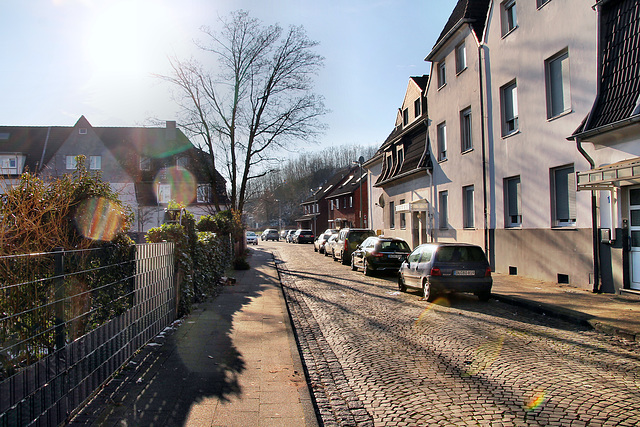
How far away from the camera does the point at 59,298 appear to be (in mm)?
3709

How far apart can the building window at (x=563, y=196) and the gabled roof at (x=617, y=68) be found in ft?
5.48

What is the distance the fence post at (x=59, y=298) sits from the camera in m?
3.66

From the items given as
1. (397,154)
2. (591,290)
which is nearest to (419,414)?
(591,290)

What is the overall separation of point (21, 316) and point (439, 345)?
208 inches

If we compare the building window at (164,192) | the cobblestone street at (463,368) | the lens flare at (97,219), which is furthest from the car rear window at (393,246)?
the building window at (164,192)

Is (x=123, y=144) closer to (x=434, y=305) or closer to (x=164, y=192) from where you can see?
(x=164, y=192)

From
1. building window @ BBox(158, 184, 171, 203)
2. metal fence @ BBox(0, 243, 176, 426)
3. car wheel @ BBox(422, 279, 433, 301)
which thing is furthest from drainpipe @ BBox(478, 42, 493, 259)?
building window @ BBox(158, 184, 171, 203)

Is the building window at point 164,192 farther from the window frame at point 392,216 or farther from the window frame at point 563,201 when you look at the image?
the window frame at point 563,201

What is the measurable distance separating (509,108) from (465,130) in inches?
132

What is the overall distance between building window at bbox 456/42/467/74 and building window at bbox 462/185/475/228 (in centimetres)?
486

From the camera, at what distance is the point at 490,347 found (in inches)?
261

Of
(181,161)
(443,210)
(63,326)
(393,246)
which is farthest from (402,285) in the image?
(181,161)

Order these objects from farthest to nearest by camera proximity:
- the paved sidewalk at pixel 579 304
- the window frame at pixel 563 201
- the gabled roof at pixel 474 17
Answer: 1. the gabled roof at pixel 474 17
2. the window frame at pixel 563 201
3. the paved sidewalk at pixel 579 304

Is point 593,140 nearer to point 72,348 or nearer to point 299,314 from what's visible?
point 299,314
